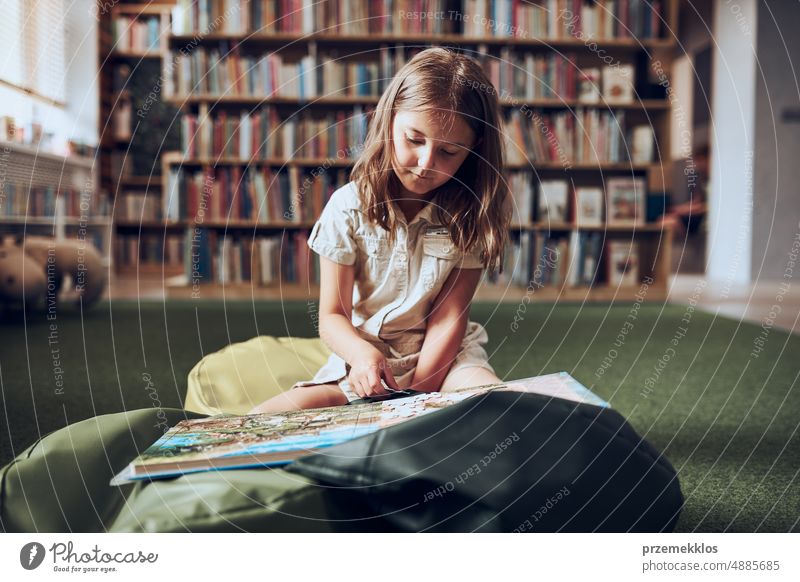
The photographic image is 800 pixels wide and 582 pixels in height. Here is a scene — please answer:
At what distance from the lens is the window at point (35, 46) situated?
12.9 feet

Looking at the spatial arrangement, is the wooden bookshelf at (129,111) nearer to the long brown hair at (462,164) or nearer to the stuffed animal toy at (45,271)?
the stuffed animal toy at (45,271)

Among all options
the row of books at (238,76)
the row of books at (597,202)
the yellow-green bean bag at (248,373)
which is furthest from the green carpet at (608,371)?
the row of books at (238,76)

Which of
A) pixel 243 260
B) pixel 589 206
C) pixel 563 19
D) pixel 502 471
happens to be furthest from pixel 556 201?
pixel 502 471

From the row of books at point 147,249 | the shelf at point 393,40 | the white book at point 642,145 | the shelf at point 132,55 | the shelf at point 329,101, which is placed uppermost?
the shelf at point 132,55

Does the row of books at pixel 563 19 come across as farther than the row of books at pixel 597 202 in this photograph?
No

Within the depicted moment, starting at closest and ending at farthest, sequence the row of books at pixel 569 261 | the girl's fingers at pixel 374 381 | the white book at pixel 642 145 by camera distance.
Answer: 1. the girl's fingers at pixel 374 381
2. the row of books at pixel 569 261
3. the white book at pixel 642 145

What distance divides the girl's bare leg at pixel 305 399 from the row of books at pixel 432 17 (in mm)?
2908

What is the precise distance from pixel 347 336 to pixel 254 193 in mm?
2869

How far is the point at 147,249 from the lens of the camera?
6082mm

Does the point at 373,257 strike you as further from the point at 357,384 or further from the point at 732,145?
the point at 732,145

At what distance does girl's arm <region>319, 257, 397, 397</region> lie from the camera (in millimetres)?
1060

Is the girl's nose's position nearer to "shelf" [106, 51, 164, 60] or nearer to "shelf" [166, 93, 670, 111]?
"shelf" [166, 93, 670, 111]

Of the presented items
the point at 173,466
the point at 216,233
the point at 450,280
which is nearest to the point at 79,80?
the point at 216,233

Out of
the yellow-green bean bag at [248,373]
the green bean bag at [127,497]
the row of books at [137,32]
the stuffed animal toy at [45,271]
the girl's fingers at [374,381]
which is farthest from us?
the row of books at [137,32]
